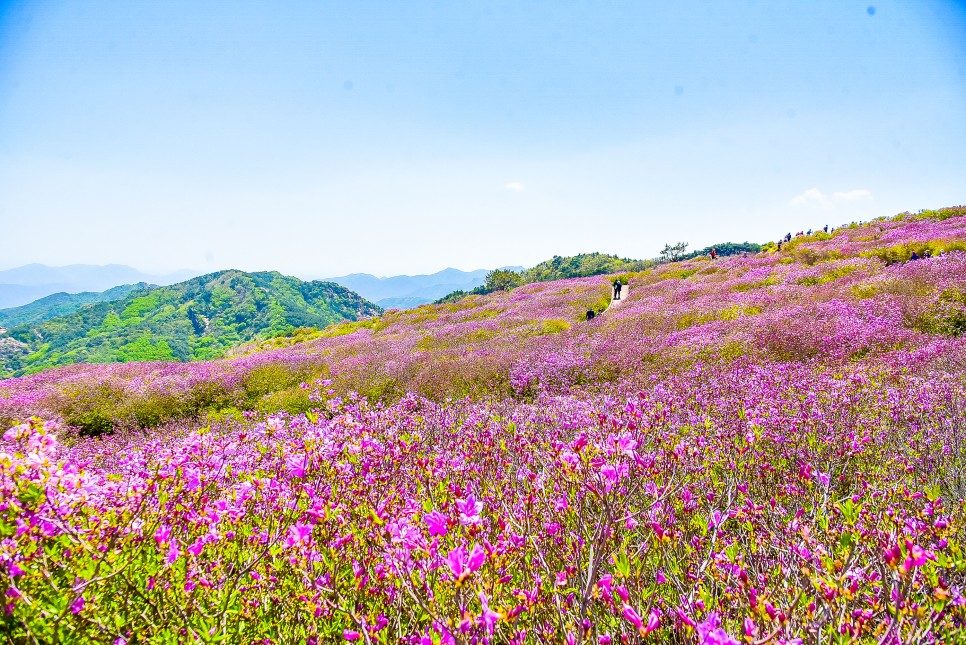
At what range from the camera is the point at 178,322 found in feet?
411

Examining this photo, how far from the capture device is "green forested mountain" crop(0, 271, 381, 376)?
9643cm

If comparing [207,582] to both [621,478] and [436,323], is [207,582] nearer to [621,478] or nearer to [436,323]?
[621,478]

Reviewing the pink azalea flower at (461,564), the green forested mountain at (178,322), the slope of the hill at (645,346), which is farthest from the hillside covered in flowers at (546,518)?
the green forested mountain at (178,322)

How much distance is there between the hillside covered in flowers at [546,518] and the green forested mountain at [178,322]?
293 ft

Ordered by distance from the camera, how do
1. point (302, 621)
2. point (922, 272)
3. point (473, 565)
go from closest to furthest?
point (473, 565)
point (302, 621)
point (922, 272)

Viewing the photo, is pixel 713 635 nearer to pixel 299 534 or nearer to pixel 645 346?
pixel 299 534

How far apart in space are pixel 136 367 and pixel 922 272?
3142cm

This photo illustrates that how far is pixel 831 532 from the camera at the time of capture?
198 centimetres

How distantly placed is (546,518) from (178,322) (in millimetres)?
154216

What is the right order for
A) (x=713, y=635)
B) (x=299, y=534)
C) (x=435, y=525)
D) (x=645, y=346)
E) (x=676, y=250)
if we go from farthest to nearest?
(x=676, y=250) → (x=645, y=346) → (x=299, y=534) → (x=435, y=525) → (x=713, y=635)

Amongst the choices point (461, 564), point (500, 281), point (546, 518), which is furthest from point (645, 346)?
point (500, 281)

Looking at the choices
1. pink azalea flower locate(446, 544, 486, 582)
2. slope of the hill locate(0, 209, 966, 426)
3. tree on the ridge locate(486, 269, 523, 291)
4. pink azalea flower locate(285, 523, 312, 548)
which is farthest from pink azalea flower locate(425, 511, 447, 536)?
tree on the ridge locate(486, 269, 523, 291)

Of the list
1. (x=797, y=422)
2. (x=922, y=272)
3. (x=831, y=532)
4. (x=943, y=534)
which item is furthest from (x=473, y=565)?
(x=922, y=272)

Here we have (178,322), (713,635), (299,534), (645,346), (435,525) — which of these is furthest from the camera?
(178,322)
